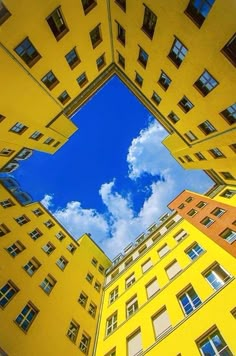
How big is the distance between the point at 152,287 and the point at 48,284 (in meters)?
9.78

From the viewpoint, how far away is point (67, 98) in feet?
79.0

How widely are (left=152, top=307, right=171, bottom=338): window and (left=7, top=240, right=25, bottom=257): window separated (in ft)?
40.5

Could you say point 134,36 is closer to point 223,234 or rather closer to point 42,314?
point 223,234

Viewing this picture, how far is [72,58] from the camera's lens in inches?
784

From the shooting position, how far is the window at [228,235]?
72.1ft

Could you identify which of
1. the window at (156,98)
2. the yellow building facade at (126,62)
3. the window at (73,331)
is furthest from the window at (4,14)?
the window at (73,331)

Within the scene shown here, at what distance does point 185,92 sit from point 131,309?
1968 cm

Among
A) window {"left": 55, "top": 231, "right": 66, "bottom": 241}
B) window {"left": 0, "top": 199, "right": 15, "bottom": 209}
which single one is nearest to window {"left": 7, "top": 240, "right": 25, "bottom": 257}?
window {"left": 0, "top": 199, "right": 15, "bottom": 209}

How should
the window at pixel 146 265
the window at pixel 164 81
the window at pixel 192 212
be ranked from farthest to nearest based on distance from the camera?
the window at pixel 192 212 < the window at pixel 146 265 < the window at pixel 164 81

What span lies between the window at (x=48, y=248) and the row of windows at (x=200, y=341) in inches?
449

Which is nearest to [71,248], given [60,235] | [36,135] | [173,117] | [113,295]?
[60,235]

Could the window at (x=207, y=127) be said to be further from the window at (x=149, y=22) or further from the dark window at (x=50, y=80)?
the dark window at (x=50, y=80)

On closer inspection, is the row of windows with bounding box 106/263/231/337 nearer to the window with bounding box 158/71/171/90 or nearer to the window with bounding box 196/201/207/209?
the window with bounding box 196/201/207/209

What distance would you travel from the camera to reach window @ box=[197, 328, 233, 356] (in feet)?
40.5
